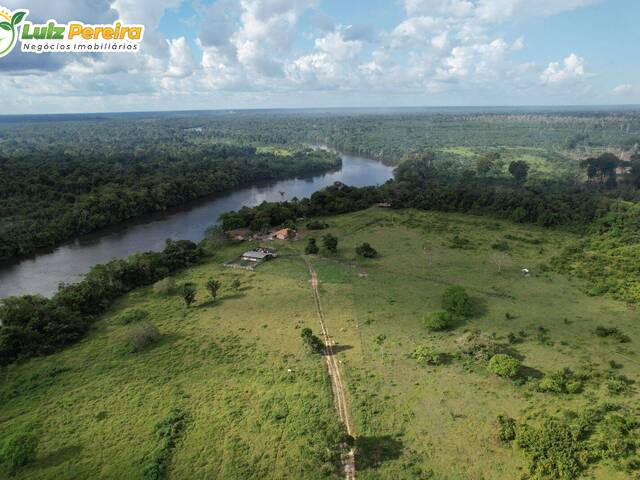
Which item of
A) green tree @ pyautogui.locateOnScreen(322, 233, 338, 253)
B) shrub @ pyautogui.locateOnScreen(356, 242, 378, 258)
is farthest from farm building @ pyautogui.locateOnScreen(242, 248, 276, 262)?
shrub @ pyautogui.locateOnScreen(356, 242, 378, 258)

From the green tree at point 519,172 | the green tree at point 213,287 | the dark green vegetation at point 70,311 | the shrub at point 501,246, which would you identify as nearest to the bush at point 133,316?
the dark green vegetation at point 70,311

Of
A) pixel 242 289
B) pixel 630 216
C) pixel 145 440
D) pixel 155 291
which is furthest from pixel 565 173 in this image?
pixel 145 440

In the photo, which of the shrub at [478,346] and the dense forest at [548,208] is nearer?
the shrub at [478,346]

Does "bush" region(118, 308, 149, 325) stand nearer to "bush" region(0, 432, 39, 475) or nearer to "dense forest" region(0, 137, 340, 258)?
"bush" region(0, 432, 39, 475)

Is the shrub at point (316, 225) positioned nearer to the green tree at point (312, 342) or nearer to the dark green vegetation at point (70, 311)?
the dark green vegetation at point (70, 311)

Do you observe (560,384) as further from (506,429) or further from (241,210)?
(241,210)

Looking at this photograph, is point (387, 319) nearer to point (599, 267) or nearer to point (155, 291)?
point (155, 291)
